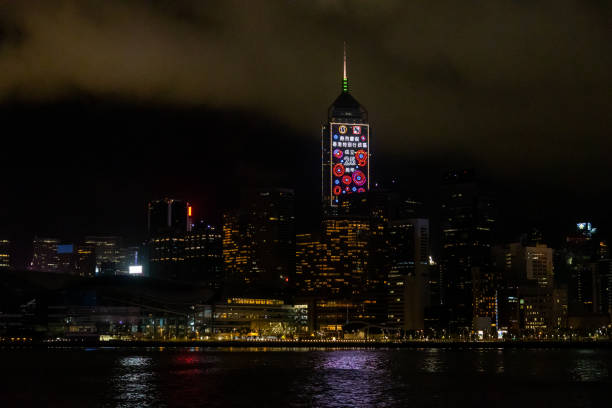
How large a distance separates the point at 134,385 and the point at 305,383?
1946cm

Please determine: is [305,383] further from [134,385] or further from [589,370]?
[589,370]

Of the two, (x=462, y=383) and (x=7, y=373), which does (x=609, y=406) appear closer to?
(x=462, y=383)

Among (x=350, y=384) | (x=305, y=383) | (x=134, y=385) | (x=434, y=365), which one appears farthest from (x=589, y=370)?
(x=134, y=385)

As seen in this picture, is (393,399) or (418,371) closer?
(393,399)

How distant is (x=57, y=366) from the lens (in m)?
136

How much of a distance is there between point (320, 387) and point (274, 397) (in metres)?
10.8

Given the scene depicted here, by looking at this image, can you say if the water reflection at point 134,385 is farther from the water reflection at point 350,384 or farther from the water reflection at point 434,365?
the water reflection at point 434,365

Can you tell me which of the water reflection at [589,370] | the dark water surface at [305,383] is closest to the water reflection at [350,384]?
the dark water surface at [305,383]

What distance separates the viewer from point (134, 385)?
101m

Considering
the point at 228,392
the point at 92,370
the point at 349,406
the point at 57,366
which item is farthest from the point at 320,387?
the point at 57,366

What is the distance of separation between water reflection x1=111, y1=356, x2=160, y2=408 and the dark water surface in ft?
0.33

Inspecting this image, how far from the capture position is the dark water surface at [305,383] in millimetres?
85688

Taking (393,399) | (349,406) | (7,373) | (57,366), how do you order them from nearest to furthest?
(349,406) < (393,399) < (7,373) < (57,366)

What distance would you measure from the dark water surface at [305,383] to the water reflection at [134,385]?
4.0 inches
